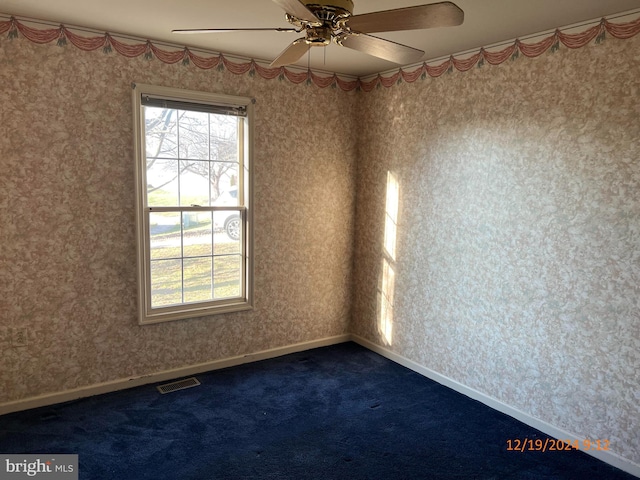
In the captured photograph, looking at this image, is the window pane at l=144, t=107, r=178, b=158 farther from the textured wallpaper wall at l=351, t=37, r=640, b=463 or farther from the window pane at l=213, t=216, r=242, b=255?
the textured wallpaper wall at l=351, t=37, r=640, b=463

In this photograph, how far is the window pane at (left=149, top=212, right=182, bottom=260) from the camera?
3441 mm

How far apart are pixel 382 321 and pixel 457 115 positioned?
189 centimetres

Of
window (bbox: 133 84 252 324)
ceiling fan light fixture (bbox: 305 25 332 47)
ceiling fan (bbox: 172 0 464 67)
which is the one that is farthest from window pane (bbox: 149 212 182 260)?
ceiling fan light fixture (bbox: 305 25 332 47)

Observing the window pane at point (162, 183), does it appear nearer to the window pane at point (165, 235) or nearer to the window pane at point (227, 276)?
the window pane at point (165, 235)

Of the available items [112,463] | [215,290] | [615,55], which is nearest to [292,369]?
[215,290]

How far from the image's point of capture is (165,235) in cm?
349

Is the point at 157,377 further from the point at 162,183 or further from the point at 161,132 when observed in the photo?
the point at 161,132

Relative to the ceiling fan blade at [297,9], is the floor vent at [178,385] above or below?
below

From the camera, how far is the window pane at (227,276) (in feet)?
12.4

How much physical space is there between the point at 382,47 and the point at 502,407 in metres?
2.52

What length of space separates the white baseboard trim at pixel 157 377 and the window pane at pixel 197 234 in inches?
36.3

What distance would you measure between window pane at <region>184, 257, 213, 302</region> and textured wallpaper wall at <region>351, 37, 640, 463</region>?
60.3 inches
